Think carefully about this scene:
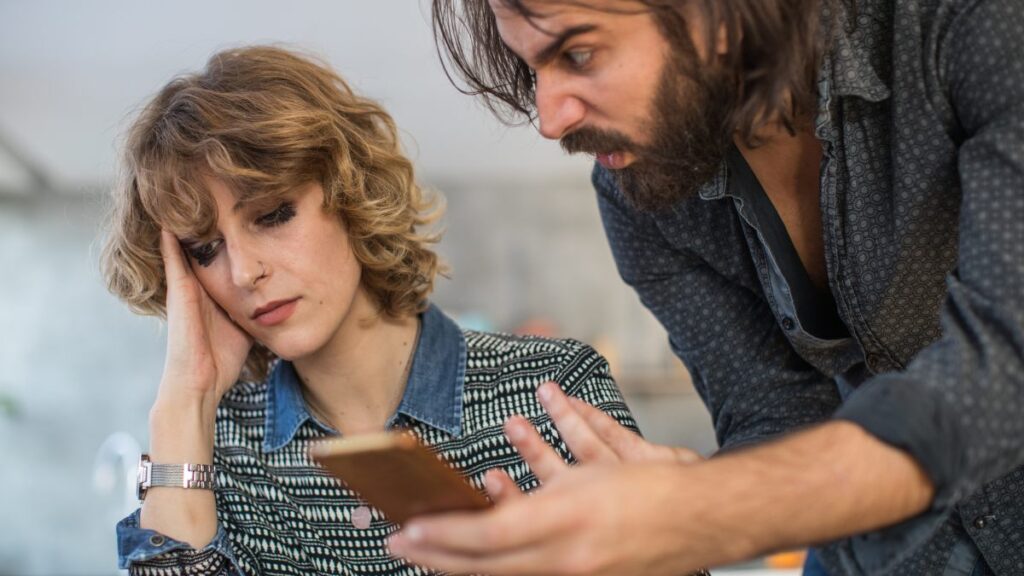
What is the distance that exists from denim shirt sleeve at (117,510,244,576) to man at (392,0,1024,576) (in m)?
0.68

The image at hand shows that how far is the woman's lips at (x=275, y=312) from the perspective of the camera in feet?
4.99

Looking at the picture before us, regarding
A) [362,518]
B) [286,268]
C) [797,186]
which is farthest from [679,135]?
[362,518]

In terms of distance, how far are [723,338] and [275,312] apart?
0.63 metres

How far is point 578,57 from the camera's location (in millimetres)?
1083

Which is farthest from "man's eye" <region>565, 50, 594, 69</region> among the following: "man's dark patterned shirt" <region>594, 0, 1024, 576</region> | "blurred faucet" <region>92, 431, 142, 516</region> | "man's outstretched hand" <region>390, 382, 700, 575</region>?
"blurred faucet" <region>92, 431, 142, 516</region>

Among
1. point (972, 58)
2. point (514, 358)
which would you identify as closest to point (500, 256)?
point (514, 358)

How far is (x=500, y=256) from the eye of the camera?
3943 millimetres

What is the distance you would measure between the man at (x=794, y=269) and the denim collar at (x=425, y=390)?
1.06 feet

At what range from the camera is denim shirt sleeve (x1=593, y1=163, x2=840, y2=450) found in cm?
144

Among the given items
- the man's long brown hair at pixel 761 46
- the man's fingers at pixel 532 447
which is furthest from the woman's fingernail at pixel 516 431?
the man's long brown hair at pixel 761 46

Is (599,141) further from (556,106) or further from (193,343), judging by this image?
(193,343)

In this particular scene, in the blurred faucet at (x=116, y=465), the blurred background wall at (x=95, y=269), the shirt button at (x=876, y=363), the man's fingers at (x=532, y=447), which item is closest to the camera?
the man's fingers at (x=532, y=447)

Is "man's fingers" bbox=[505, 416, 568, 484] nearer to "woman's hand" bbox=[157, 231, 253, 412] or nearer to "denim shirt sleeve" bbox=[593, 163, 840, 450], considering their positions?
"denim shirt sleeve" bbox=[593, 163, 840, 450]

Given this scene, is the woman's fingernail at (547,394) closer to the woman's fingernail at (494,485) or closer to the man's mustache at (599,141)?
the woman's fingernail at (494,485)
